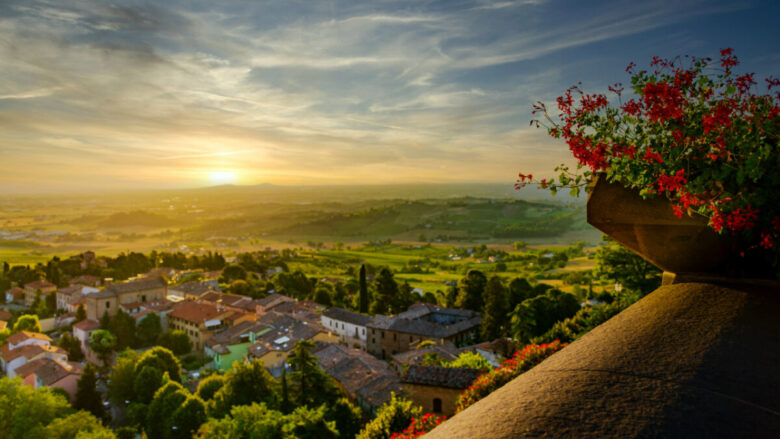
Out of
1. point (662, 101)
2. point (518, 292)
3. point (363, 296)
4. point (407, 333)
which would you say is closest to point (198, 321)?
point (363, 296)

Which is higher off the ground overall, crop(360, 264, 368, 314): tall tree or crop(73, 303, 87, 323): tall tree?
crop(360, 264, 368, 314): tall tree

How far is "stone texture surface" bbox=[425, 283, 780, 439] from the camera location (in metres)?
1.00

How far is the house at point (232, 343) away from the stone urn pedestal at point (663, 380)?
106 ft

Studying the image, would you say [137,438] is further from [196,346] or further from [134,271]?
[134,271]

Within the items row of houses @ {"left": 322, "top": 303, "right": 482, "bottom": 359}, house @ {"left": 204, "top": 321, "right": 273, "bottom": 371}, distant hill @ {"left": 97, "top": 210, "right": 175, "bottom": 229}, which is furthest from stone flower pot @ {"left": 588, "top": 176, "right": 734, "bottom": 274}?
distant hill @ {"left": 97, "top": 210, "right": 175, "bottom": 229}

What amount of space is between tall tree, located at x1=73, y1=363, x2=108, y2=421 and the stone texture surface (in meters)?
32.3

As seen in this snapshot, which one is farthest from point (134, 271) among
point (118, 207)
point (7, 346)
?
point (7, 346)

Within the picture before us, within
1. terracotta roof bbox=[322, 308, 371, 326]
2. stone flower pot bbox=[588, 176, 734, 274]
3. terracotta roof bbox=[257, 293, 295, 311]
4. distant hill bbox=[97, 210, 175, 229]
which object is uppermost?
stone flower pot bbox=[588, 176, 734, 274]

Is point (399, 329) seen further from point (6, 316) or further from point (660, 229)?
point (6, 316)

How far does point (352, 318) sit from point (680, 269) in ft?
115

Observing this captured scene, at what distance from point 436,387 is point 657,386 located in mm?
11408

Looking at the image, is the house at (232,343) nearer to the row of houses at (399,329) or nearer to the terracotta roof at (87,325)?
the row of houses at (399,329)

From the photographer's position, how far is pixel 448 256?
2931 inches

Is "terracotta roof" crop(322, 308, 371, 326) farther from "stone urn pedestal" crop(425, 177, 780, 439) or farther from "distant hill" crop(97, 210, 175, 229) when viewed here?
"distant hill" crop(97, 210, 175, 229)
